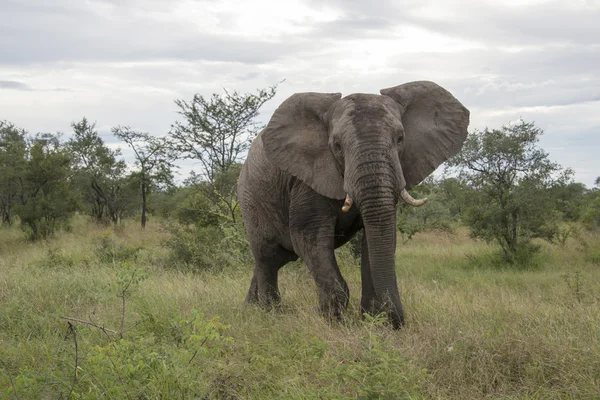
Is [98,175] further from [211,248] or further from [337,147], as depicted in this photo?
[337,147]

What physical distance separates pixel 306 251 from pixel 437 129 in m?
1.71

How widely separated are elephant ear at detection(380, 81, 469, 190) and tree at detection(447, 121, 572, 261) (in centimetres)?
665

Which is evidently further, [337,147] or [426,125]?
[426,125]

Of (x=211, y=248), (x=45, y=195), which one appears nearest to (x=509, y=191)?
Answer: (x=211, y=248)

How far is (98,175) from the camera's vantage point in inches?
1088

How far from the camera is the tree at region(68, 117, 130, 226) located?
27.5 metres

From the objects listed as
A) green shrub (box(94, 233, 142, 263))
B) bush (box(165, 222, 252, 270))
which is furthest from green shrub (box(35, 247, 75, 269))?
bush (box(165, 222, 252, 270))

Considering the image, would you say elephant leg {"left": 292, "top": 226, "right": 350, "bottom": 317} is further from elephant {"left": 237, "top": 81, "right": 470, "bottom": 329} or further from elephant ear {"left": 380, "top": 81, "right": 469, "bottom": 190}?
elephant ear {"left": 380, "top": 81, "right": 469, "bottom": 190}

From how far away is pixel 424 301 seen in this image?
5.93 meters

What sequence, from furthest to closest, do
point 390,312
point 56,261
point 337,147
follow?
point 56,261
point 337,147
point 390,312

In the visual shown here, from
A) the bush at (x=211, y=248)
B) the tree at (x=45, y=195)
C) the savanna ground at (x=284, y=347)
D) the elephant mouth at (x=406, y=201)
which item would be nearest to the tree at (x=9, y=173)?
the tree at (x=45, y=195)

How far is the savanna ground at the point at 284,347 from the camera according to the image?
3.79 metres

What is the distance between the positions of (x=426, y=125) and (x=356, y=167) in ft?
3.99

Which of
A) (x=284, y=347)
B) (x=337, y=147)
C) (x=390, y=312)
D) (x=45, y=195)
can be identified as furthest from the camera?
(x=45, y=195)
